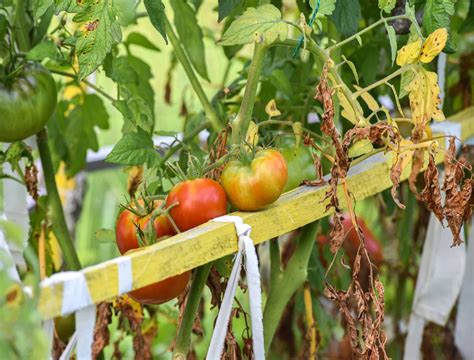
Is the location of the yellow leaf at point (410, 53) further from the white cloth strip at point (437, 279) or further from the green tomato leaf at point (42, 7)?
the white cloth strip at point (437, 279)

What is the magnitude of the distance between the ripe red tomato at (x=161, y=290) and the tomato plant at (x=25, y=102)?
36 cm

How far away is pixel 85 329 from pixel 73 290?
52mm

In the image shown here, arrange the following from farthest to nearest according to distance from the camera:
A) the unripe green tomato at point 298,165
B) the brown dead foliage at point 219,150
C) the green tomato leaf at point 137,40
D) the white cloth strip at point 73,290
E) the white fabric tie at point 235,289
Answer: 1. the green tomato leaf at point 137,40
2. the unripe green tomato at point 298,165
3. the brown dead foliage at point 219,150
4. the white fabric tie at point 235,289
5. the white cloth strip at point 73,290

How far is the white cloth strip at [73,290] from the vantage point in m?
0.83

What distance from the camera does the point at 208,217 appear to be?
102 cm

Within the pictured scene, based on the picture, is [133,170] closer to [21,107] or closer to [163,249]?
[21,107]

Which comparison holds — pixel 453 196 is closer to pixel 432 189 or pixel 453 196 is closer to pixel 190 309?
pixel 432 189

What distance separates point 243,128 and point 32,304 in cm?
45

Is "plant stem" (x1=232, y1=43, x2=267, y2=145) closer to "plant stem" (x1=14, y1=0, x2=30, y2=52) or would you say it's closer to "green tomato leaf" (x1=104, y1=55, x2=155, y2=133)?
"green tomato leaf" (x1=104, y1=55, x2=155, y2=133)

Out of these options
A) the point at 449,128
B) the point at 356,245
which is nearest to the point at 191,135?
the point at 449,128

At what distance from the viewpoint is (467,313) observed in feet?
5.62

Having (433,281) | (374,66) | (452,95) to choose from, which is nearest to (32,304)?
(374,66)

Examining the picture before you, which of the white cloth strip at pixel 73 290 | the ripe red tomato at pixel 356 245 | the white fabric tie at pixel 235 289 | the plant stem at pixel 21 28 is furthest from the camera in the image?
the ripe red tomato at pixel 356 245

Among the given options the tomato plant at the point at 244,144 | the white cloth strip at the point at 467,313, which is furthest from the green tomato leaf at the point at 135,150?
the white cloth strip at the point at 467,313
